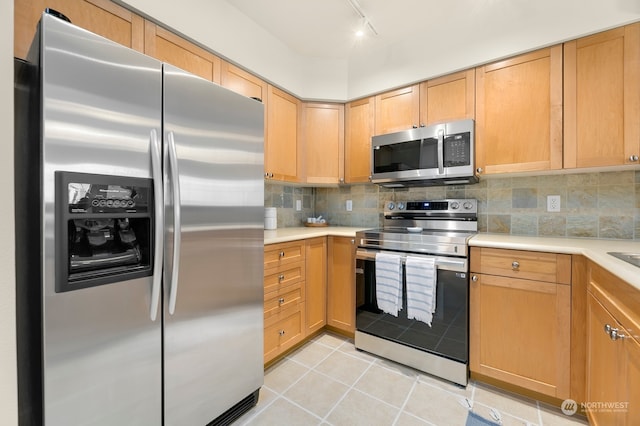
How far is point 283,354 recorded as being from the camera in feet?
7.02

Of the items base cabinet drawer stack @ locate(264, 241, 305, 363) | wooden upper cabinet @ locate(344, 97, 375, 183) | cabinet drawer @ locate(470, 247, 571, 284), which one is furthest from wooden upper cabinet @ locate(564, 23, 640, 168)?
base cabinet drawer stack @ locate(264, 241, 305, 363)

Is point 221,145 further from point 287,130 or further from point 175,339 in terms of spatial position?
point 287,130

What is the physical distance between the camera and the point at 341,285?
2.39 m

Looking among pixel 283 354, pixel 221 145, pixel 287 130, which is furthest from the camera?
pixel 287 130

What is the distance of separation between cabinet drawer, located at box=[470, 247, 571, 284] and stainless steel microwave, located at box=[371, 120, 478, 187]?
62cm

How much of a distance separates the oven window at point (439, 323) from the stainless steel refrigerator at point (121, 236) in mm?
1141

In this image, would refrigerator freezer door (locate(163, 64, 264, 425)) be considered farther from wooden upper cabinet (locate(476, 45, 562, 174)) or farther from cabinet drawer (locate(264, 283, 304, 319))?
wooden upper cabinet (locate(476, 45, 562, 174))

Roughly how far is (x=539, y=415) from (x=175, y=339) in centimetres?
196

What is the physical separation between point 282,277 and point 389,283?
79cm

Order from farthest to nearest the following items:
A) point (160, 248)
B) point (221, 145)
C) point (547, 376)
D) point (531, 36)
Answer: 1. point (531, 36)
2. point (547, 376)
3. point (221, 145)
4. point (160, 248)

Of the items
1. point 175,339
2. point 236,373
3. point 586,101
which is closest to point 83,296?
point 175,339

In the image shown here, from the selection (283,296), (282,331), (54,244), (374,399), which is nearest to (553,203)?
(374,399)

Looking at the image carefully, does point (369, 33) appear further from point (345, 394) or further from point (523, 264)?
point (345, 394)

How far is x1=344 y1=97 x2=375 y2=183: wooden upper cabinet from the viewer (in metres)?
2.59
